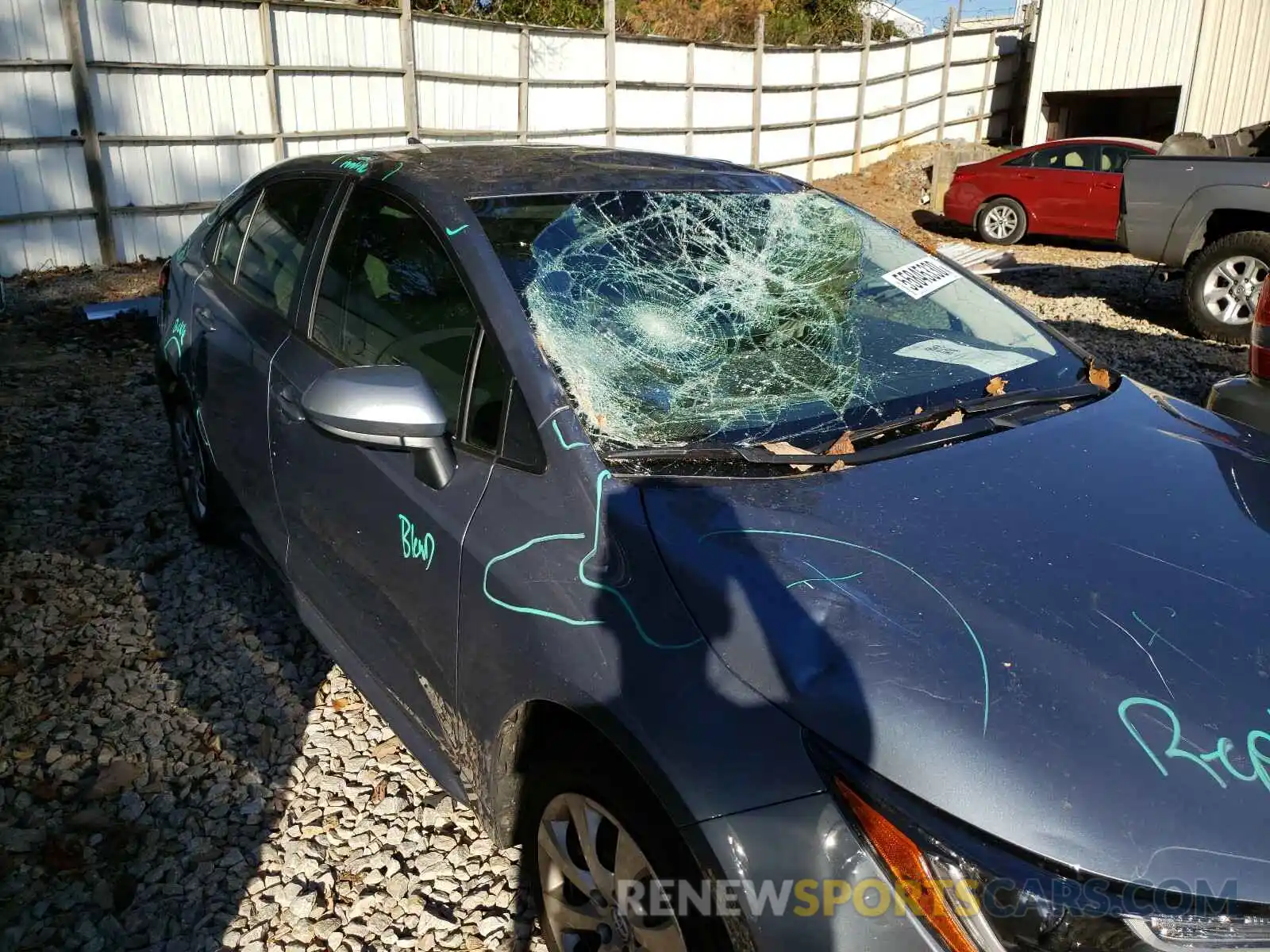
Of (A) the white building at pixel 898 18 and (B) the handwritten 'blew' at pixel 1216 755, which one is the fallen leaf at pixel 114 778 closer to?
(B) the handwritten 'blew' at pixel 1216 755

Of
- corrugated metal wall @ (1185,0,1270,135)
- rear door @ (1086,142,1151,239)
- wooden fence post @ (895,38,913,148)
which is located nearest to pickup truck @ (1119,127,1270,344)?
rear door @ (1086,142,1151,239)

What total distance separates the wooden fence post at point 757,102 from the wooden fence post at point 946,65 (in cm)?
587

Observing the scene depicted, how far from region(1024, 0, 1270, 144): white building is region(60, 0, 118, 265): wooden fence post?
16.4m

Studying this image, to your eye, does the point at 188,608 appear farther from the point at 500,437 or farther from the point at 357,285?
the point at 500,437

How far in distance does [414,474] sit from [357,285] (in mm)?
770

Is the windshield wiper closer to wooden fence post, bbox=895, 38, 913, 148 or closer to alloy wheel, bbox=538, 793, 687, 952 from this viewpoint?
alloy wheel, bbox=538, 793, 687, 952

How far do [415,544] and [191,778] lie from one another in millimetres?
1190

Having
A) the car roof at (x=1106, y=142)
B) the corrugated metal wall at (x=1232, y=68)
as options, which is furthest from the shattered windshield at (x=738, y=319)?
the corrugated metal wall at (x=1232, y=68)

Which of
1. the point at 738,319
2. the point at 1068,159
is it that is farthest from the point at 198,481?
the point at 1068,159

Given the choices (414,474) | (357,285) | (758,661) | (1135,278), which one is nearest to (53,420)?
(357,285)

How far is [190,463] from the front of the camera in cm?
396

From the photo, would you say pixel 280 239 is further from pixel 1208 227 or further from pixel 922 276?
pixel 1208 227

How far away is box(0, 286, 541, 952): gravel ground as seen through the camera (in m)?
2.36

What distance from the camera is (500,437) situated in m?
2.10
